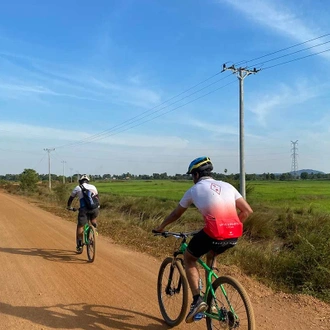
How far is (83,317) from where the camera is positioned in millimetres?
4742

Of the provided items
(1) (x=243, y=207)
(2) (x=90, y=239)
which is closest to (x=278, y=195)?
(2) (x=90, y=239)

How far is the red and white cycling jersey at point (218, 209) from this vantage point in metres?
3.60

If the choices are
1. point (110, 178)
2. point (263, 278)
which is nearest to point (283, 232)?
point (263, 278)

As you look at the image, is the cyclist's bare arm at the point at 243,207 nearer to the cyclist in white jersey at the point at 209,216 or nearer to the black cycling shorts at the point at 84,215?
the cyclist in white jersey at the point at 209,216

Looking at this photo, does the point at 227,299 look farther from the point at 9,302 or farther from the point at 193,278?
the point at 9,302

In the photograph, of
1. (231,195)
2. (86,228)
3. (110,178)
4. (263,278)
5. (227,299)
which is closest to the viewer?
(227,299)

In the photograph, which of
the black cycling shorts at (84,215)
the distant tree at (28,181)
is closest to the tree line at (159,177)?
the distant tree at (28,181)

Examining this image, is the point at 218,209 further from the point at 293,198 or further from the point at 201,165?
the point at 293,198

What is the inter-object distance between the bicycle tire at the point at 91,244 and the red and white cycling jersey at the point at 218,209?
4.66 meters

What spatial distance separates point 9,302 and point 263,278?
4341 mm

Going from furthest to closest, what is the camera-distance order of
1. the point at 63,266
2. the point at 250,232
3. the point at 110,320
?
the point at 250,232 < the point at 63,266 < the point at 110,320

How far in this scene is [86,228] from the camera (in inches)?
332

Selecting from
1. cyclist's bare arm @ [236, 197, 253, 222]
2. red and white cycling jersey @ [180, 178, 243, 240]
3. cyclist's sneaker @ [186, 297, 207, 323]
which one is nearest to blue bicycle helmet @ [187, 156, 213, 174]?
red and white cycling jersey @ [180, 178, 243, 240]

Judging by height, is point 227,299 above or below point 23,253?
above
